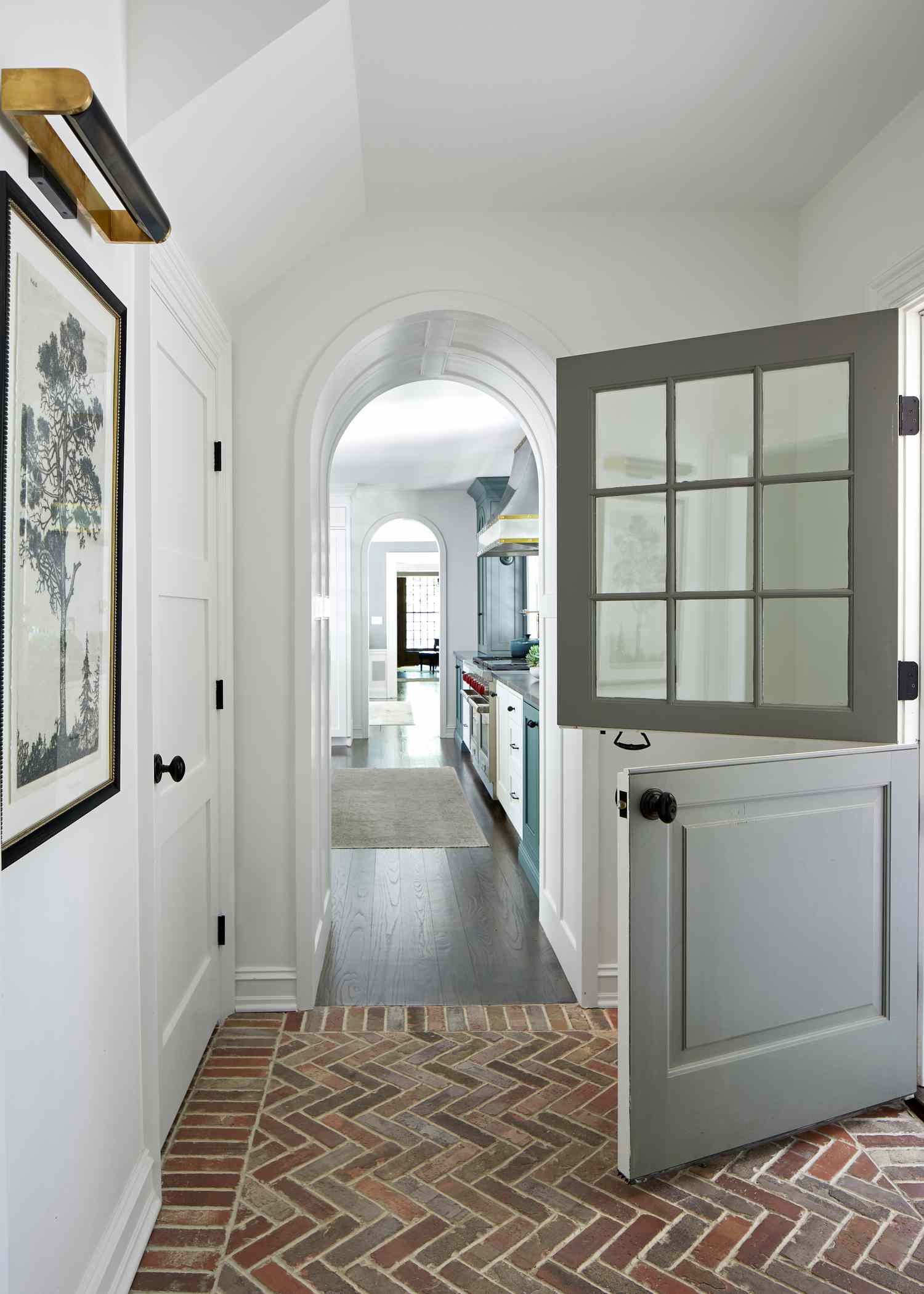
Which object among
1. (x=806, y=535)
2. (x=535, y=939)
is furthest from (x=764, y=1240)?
(x=535, y=939)

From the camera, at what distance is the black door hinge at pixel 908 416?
227cm

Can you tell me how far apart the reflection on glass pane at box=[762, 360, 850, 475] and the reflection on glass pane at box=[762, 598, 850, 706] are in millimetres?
363

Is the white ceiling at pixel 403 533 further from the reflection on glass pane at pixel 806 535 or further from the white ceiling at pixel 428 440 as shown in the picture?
the reflection on glass pane at pixel 806 535

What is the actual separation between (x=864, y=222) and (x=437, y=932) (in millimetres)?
3011

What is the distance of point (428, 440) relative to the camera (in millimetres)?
7293

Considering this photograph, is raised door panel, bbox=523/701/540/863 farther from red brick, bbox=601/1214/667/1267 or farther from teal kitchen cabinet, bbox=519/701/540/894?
red brick, bbox=601/1214/667/1267

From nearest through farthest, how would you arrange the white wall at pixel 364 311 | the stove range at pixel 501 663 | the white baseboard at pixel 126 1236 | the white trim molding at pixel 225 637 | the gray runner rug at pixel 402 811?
the white baseboard at pixel 126 1236 → the white trim molding at pixel 225 637 → the white wall at pixel 364 311 → the gray runner rug at pixel 402 811 → the stove range at pixel 501 663

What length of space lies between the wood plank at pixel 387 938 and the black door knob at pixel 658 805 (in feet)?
4.81

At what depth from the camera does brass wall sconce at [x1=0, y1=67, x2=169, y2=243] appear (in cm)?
115

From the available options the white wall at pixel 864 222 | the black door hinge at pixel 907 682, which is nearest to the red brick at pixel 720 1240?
the black door hinge at pixel 907 682

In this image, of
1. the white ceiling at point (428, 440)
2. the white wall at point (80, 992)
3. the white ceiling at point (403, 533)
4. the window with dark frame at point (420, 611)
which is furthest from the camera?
the window with dark frame at point (420, 611)

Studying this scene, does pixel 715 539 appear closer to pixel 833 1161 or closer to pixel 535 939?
pixel 833 1161

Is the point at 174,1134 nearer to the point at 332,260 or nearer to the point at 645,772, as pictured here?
the point at 645,772

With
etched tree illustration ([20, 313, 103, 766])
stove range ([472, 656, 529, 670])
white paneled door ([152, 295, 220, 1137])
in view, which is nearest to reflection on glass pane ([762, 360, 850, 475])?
white paneled door ([152, 295, 220, 1137])
